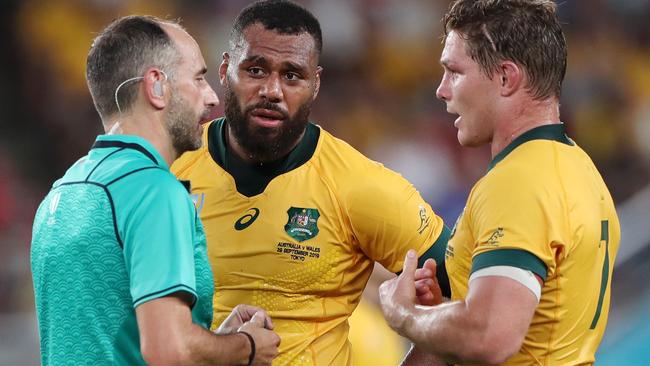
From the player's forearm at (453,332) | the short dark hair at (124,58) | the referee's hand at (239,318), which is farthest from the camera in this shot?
the referee's hand at (239,318)

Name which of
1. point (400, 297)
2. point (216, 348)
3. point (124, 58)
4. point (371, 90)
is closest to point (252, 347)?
point (216, 348)

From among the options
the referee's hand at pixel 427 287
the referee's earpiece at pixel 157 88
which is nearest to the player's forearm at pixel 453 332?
the referee's hand at pixel 427 287

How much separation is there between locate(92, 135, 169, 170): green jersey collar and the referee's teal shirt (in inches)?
0.6

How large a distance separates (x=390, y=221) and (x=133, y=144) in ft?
4.10

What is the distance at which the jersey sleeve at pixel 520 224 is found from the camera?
2.63 m

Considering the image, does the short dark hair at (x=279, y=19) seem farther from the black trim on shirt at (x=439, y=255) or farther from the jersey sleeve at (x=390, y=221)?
the black trim on shirt at (x=439, y=255)

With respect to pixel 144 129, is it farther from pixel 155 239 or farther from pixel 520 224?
pixel 520 224

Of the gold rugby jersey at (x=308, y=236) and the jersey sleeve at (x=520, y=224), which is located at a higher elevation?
the jersey sleeve at (x=520, y=224)

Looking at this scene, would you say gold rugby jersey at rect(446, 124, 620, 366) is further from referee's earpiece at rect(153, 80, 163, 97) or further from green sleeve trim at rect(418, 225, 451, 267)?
referee's earpiece at rect(153, 80, 163, 97)

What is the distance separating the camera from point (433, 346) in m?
2.74

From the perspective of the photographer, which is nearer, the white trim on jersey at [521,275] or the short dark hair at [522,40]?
the white trim on jersey at [521,275]

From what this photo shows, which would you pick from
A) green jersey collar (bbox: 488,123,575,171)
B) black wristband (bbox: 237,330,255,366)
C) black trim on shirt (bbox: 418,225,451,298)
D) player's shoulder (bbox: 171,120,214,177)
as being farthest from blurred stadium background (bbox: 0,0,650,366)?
black wristband (bbox: 237,330,255,366)

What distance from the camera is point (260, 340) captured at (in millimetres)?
2955

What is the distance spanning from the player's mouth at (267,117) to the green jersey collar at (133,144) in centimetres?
89
